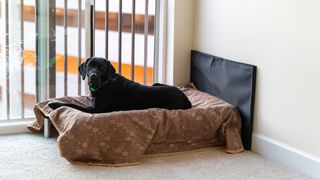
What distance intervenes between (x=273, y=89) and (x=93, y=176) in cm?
136

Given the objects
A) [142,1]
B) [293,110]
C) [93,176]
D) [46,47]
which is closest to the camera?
[93,176]

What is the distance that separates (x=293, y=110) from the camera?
120 inches

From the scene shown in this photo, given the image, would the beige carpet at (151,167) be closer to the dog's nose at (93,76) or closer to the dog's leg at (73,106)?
the dog's leg at (73,106)

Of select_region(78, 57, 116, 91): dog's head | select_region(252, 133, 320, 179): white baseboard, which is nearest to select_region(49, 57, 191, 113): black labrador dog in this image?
select_region(78, 57, 116, 91): dog's head

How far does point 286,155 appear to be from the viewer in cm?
312

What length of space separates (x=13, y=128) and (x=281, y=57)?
2137 mm

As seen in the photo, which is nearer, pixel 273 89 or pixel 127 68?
pixel 273 89

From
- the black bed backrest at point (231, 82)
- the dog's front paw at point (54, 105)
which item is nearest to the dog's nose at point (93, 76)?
the dog's front paw at point (54, 105)

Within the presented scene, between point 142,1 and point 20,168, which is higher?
point 142,1

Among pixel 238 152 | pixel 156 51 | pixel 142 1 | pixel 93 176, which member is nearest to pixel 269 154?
pixel 238 152

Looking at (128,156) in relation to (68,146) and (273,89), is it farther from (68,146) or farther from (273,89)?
(273,89)

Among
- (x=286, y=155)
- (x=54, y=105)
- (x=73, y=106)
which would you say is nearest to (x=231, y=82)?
(x=286, y=155)

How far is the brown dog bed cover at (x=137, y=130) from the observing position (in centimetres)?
302

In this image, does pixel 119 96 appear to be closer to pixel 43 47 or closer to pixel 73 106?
pixel 73 106
